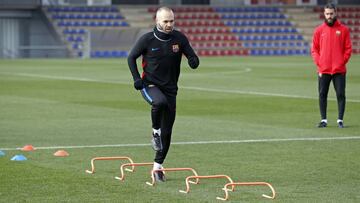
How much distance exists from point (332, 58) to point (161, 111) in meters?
7.55

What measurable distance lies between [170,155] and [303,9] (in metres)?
60.3

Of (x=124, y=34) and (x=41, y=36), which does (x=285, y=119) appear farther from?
(x=41, y=36)

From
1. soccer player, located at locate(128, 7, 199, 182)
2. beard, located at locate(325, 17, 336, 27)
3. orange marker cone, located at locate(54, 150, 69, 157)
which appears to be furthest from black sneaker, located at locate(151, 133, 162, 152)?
beard, located at locate(325, 17, 336, 27)

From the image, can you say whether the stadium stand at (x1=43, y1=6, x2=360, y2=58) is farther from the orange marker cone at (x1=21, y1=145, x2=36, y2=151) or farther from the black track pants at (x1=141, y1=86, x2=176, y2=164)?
the black track pants at (x1=141, y1=86, x2=176, y2=164)

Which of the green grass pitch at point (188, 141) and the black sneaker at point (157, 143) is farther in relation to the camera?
the black sneaker at point (157, 143)

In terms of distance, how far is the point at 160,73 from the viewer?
38.5 ft

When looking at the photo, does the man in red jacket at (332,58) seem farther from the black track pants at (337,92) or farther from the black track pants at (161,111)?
the black track pants at (161,111)

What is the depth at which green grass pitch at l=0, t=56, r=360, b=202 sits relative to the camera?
35.4 feet

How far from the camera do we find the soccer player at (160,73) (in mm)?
11634

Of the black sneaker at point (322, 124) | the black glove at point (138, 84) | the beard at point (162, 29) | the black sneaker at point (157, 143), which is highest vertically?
the beard at point (162, 29)

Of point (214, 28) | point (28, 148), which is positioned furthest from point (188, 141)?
point (214, 28)

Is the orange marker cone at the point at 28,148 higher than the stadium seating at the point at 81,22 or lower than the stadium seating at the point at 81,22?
higher

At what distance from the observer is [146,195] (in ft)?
34.3

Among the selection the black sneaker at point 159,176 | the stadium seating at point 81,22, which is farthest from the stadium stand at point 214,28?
the black sneaker at point 159,176
